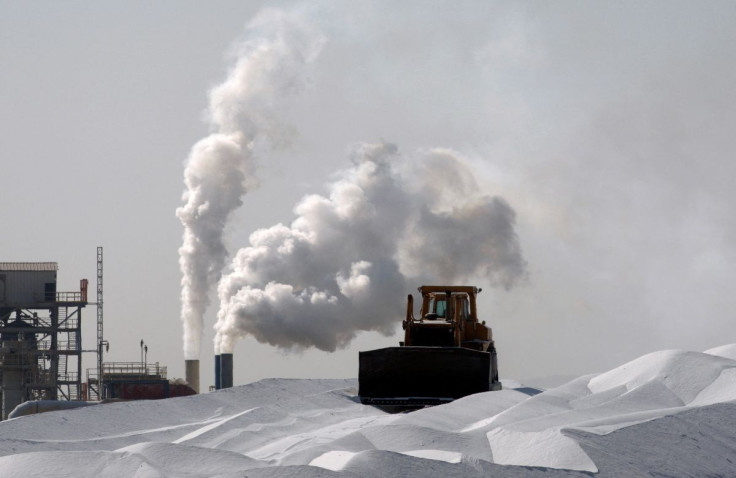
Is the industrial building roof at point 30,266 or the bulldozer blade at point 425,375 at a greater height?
the industrial building roof at point 30,266

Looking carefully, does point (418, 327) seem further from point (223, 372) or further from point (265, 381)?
point (223, 372)

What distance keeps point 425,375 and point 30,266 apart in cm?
5410

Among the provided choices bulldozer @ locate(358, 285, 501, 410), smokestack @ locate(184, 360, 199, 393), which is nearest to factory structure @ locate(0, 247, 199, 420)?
smokestack @ locate(184, 360, 199, 393)

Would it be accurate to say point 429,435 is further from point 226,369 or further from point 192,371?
point 192,371

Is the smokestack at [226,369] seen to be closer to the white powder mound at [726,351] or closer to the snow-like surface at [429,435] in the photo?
the snow-like surface at [429,435]

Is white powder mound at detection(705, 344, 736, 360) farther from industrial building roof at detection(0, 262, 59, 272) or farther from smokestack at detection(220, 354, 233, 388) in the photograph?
industrial building roof at detection(0, 262, 59, 272)

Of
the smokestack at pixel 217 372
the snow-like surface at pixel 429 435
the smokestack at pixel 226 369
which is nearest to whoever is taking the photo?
the snow-like surface at pixel 429 435

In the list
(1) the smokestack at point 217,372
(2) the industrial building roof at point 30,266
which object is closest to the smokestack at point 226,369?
(1) the smokestack at point 217,372

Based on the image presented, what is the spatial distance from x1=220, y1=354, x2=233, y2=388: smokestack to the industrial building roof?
24.2 m

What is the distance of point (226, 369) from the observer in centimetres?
5453

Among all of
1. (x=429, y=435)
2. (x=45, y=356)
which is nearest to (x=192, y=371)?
(x=45, y=356)

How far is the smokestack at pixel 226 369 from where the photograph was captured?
54094 mm

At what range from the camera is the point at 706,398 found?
2066 centimetres

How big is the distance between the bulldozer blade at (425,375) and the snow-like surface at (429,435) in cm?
108
